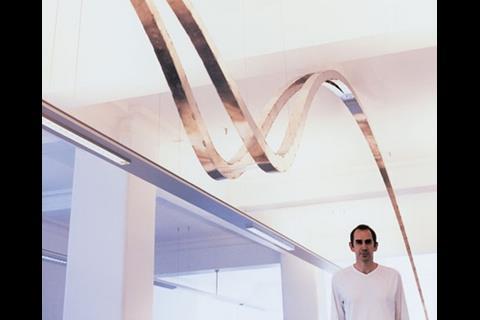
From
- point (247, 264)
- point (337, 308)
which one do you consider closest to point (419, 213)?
point (247, 264)

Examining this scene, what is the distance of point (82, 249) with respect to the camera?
18.7 ft

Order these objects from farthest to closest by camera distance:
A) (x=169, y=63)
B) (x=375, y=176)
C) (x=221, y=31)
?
(x=375, y=176)
(x=221, y=31)
(x=169, y=63)

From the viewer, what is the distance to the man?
8.91 feet

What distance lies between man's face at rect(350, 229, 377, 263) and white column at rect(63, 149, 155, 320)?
3187mm

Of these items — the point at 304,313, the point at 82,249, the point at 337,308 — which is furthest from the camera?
the point at 304,313

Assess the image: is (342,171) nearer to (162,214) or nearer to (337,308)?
(162,214)

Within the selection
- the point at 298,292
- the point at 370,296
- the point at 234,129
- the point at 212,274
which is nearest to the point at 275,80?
the point at 234,129

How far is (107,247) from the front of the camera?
562 cm

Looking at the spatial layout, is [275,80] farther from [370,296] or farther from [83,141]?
[370,296]

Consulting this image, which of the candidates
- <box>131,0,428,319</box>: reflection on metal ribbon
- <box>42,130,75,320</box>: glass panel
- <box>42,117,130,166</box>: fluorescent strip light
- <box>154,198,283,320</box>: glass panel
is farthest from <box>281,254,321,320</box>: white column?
<box>131,0,428,319</box>: reflection on metal ribbon

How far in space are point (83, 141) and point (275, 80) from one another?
2614 mm

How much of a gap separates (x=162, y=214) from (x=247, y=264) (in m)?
2.42

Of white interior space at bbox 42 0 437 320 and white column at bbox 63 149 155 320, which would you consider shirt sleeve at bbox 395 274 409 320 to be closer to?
white interior space at bbox 42 0 437 320

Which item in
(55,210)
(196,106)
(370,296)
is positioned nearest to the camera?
(196,106)
